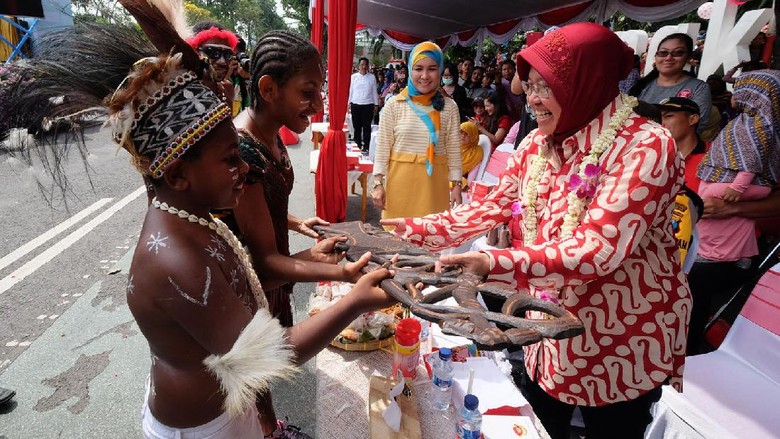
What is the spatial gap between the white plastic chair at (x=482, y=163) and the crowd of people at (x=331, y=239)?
3.34 metres

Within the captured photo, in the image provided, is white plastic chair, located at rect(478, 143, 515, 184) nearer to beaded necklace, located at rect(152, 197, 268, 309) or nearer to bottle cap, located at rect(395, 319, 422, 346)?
bottle cap, located at rect(395, 319, 422, 346)

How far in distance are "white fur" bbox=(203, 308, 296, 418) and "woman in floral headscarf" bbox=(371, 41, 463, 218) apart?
2503mm

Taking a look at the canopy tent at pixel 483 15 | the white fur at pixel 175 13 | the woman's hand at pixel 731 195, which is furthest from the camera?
the canopy tent at pixel 483 15

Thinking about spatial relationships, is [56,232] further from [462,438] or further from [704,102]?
[704,102]

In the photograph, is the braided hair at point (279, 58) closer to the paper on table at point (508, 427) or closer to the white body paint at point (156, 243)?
the white body paint at point (156, 243)

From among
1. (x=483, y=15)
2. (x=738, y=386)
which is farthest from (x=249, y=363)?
(x=483, y=15)

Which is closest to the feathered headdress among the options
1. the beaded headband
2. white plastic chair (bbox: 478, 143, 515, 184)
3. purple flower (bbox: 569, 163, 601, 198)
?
the beaded headband

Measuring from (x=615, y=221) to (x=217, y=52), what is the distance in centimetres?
280

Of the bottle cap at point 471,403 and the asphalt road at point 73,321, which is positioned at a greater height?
the bottle cap at point 471,403

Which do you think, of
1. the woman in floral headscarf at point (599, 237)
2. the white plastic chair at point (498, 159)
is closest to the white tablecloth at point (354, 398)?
the woman in floral headscarf at point (599, 237)

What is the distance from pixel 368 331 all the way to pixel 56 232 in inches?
181

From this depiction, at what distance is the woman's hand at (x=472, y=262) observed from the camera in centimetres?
129

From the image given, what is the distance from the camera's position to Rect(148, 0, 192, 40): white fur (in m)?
1.08

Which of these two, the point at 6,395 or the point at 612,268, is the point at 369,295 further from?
the point at 6,395
